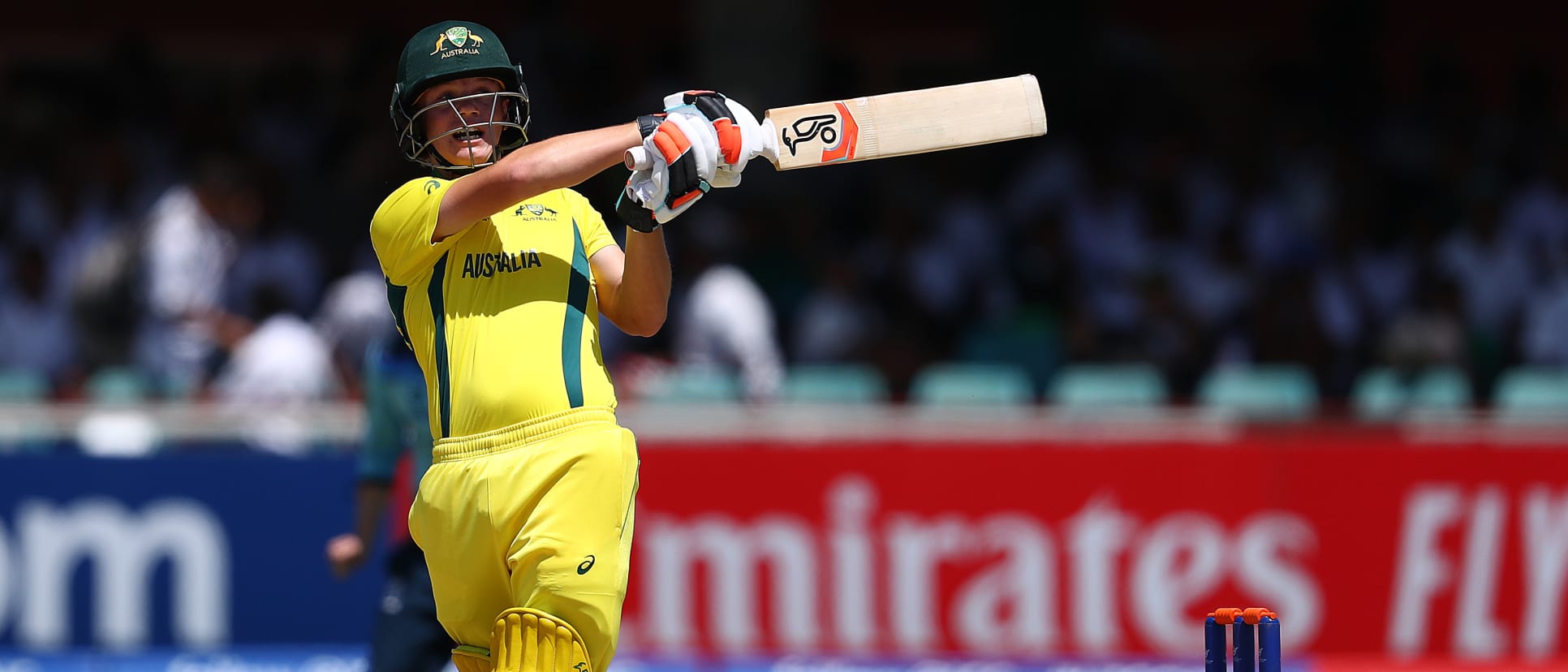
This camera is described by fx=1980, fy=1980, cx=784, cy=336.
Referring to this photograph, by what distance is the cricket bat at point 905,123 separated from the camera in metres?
3.86

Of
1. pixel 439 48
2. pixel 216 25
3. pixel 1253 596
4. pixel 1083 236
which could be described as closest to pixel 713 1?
pixel 1083 236

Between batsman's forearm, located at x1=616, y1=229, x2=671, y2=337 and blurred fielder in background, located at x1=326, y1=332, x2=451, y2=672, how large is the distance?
1.95 metres

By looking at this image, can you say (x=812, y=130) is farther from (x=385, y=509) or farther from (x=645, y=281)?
(x=385, y=509)

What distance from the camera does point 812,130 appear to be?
12.7 ft

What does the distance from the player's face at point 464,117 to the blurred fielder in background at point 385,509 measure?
74.6 inches

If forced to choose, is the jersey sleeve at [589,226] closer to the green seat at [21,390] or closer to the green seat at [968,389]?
the green seat at [968,389]

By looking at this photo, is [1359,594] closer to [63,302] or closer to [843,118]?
[843,118]

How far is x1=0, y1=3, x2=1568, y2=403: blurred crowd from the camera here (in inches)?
359

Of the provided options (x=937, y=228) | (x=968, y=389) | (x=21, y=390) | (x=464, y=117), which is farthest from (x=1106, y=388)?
(x=464, y=117)

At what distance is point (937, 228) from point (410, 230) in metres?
7.46

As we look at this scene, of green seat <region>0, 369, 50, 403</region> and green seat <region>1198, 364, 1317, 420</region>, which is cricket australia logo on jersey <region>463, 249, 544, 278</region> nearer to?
green seat <region>1198, 364, 1317, 420</region>

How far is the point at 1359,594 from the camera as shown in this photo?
8.45 metres

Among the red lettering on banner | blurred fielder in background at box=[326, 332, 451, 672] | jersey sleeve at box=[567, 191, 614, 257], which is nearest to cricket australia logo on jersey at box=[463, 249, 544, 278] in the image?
jersey sleeve at box=[567, 191, 614, 257]

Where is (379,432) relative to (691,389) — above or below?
below
